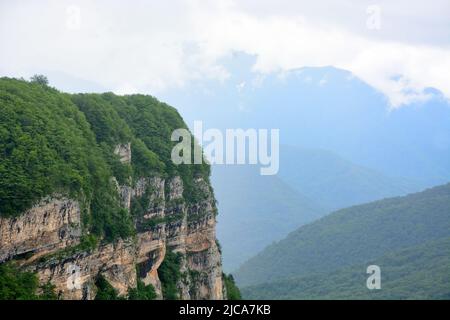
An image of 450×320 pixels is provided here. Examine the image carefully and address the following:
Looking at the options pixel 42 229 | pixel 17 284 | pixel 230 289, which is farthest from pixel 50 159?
pixel 230 289

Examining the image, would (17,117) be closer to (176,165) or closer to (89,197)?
(89,197)

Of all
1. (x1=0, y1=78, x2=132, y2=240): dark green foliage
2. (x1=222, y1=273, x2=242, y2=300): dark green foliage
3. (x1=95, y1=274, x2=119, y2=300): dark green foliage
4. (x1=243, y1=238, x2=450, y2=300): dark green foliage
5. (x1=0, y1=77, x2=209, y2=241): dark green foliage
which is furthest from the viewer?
(x1=243, y1=238, x2=450, y2=300): dark green foliage

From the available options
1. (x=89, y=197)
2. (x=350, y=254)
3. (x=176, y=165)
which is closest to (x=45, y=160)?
(x=89, y=197)

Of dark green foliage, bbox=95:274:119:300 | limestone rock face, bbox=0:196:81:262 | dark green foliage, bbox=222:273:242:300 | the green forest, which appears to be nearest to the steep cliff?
limestone rock face, bbox=0:196:81:262

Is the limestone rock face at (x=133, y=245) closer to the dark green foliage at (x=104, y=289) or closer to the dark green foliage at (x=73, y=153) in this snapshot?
the dark green foliage at (x=104, y=289)

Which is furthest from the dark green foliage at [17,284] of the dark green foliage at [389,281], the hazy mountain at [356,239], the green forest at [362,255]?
the hazy mountain at [356,239]

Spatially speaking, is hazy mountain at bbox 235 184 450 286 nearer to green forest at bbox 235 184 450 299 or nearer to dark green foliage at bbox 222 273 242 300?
green forest at bbox 235 184 450 299
